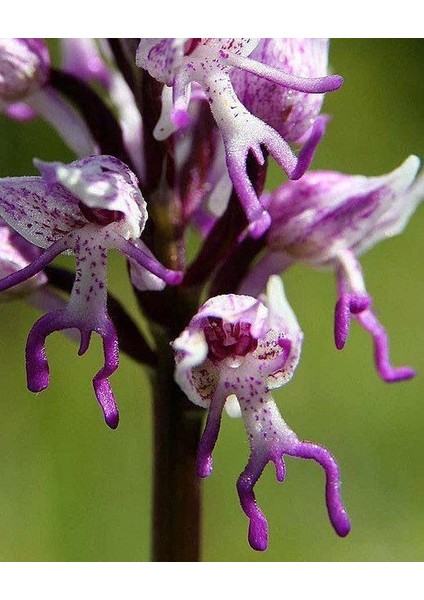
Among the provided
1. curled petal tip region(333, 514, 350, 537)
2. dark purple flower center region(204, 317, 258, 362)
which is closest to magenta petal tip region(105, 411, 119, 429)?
dark purple flower center region(204, 317, 258, 362)

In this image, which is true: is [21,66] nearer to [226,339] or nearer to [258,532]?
[226,339]

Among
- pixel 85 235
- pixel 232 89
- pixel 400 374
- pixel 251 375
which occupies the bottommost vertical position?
pixel 400 374

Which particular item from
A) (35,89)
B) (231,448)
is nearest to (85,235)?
A: (35,89)

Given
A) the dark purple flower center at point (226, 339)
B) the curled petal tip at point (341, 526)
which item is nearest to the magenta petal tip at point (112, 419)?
the dark purple flower center at point (226, 339)

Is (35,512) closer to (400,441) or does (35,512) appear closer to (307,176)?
(400,441)
